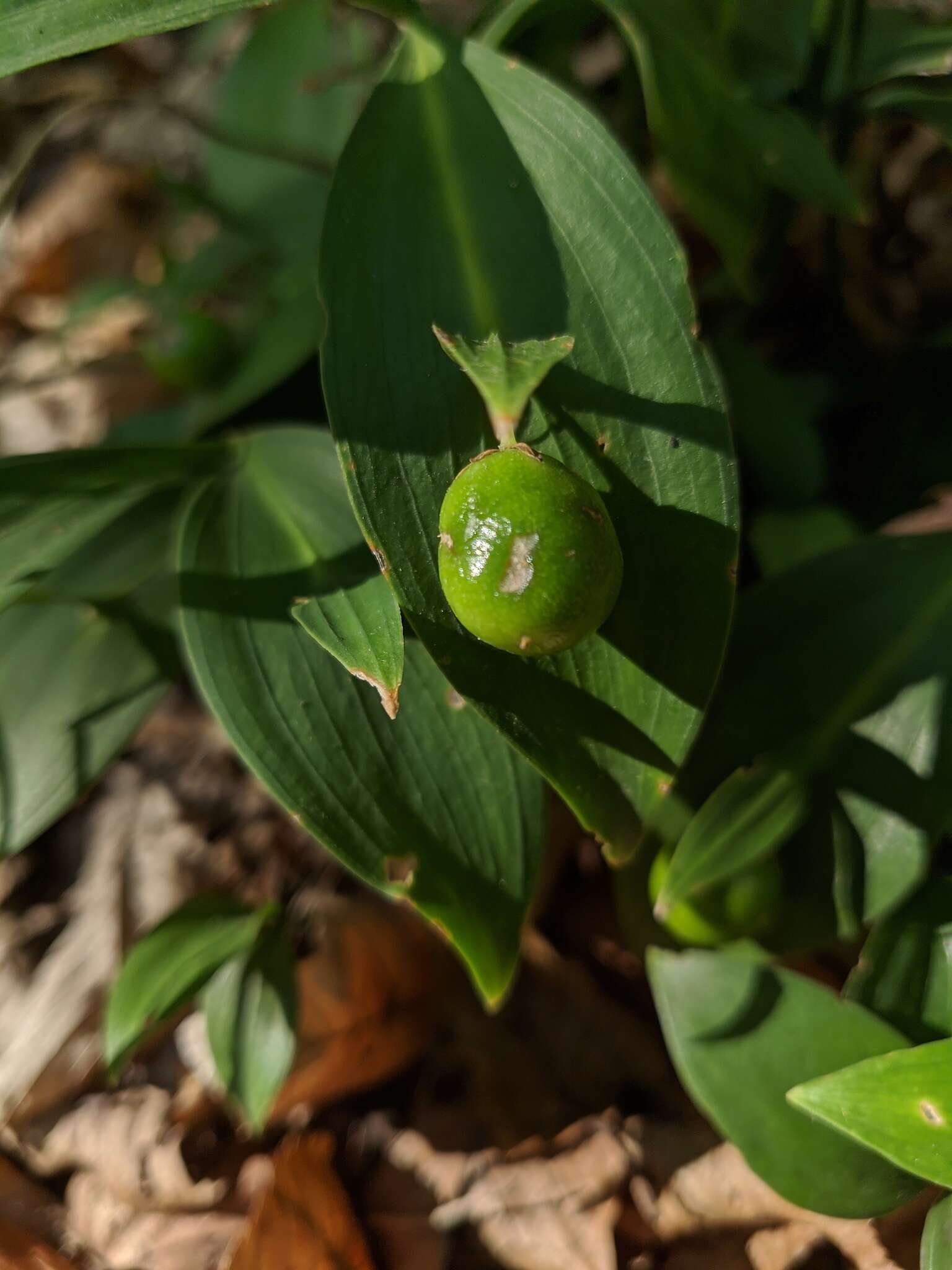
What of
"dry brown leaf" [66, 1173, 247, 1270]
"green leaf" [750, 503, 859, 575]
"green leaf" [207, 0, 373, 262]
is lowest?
"dry brown leaf" [66, 1173, 247, 1270]

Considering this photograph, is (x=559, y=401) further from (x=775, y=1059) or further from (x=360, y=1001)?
(x=360, y=1001)

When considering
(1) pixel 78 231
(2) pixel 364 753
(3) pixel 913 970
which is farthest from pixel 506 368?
(1) pixel 78 231

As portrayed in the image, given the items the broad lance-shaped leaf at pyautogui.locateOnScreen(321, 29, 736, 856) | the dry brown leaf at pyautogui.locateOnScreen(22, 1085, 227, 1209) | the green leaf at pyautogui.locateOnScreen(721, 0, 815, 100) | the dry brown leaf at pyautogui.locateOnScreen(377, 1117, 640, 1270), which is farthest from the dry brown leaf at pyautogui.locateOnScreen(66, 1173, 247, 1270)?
the green leaf at pyautogui.locateOnScreen(721, 0, 815, 100)

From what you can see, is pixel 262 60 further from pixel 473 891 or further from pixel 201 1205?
pixel 201 1205

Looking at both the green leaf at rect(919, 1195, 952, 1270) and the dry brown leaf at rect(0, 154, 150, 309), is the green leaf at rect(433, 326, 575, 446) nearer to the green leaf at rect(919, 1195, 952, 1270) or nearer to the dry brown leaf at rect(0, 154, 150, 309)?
the green leaf at rect(919, 1195, 952, 1270)

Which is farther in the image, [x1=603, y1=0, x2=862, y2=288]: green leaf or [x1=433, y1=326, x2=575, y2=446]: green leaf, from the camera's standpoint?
[x1=603, y1=0, x2=862, y2=288]: green leaf

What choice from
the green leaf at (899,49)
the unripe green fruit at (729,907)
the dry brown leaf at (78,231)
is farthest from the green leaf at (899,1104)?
the dry brown leaf at (78,231)

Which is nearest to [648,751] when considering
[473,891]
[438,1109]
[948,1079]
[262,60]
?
[473,891]
